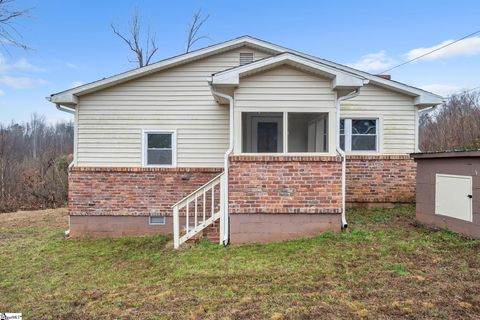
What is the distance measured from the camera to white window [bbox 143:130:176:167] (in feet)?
26.1

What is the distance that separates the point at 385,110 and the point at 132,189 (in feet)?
22.7

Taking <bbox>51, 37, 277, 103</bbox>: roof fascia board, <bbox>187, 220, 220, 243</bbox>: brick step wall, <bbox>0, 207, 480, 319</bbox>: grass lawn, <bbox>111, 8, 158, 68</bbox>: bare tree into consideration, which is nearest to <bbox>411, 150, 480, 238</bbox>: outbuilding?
<bbox>0, 207, 480, 319</bbox>: grass lawn

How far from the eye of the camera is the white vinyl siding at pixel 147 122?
7.95 m

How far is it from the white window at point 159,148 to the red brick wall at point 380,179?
472cm

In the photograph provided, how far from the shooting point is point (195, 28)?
19922mm

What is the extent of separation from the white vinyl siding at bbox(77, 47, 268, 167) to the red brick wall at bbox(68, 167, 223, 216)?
231 millimetres

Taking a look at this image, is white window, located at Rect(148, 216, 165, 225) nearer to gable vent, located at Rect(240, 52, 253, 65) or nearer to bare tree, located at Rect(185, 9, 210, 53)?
gable vent, located at Rect(240, 52, 253, 65)

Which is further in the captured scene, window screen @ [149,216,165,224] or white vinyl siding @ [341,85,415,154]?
white vinyl siding @ [341,85,415,154]

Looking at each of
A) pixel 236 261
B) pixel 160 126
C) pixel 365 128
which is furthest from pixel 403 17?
pixel 236 261

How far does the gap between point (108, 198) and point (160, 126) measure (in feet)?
7.19

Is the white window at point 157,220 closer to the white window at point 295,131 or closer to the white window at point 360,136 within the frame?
the white window at point 295,131

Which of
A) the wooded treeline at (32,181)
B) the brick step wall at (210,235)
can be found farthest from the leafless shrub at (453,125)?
the wooded treeline at (32,181)

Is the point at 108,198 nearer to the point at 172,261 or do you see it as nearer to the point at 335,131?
the point at 172,261

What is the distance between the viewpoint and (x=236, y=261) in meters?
5.12
